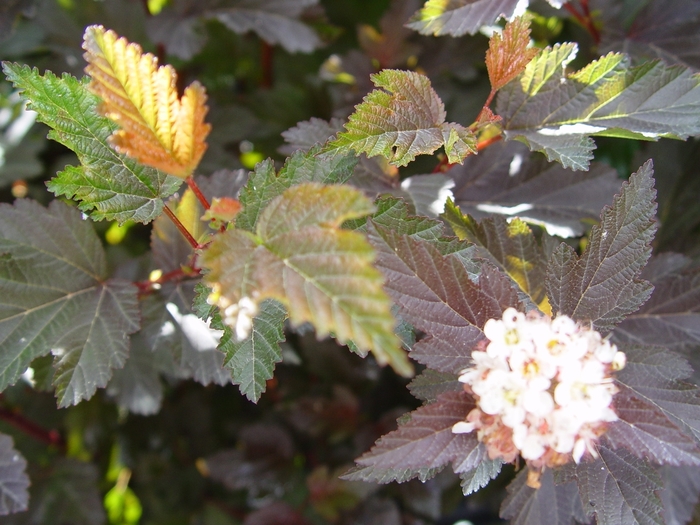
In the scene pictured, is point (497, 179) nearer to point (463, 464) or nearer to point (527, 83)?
point (527, 83)

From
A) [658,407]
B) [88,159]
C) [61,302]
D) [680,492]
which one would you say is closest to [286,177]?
[88,159]

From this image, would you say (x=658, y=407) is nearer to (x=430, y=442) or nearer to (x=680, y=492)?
(x=430, y=442)

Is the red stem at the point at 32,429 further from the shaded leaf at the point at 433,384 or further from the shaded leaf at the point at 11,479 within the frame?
the shaded leaf at the point at 433,384

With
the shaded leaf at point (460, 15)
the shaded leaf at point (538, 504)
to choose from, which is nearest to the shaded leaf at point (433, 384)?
the shaded leaf at point (538, 504)

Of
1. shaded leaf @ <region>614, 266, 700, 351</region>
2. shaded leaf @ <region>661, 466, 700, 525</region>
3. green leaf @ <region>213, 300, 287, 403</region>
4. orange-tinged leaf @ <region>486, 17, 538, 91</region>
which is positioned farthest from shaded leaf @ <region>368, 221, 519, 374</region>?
shaded leaf @ <region>661, 466, 700, 525</region>

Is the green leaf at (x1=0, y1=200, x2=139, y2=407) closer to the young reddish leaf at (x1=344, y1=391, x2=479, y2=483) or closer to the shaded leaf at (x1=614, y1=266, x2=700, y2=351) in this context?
the young reddish leaf at (x1=344, y1=391, x2=479, y2=483)

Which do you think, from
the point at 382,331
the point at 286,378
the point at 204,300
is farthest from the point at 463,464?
the point at 286,378
